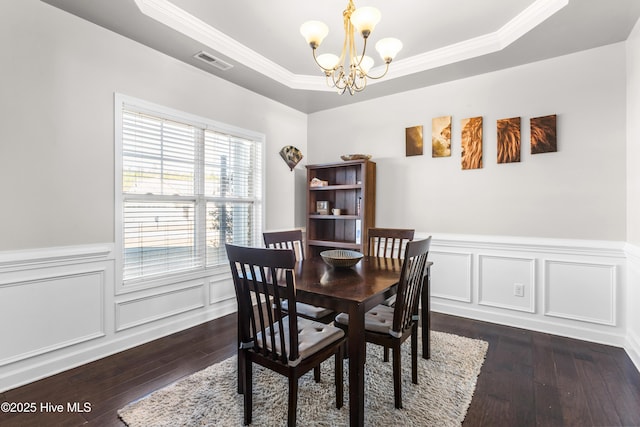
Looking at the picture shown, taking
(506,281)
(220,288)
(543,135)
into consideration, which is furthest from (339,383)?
(543,135)

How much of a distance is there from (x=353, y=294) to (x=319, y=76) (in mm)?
2875

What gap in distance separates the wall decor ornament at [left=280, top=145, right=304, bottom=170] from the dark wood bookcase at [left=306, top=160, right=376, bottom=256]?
23cm

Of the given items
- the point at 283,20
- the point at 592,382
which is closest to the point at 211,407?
the point at 592,382

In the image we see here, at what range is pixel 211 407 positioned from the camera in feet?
5.96

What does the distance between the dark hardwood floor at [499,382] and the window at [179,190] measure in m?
0.72

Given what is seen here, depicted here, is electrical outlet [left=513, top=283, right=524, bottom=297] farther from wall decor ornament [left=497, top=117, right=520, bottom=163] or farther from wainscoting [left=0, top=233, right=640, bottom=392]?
wall decor ornament [left=497, top=117, right=520, bottom=163]

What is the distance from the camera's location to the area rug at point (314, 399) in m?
1.71

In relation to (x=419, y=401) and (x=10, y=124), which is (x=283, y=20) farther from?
(x=419, y=401)

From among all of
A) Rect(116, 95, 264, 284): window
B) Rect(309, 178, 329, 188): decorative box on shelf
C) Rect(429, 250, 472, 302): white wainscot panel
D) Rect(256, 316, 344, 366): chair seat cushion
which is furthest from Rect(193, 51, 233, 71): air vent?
Rect(429, 250, 472, 302): white wainscot panel

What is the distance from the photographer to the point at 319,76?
3.62 m

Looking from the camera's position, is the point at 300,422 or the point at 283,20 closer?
the point at 300,422

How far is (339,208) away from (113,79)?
2830 mm

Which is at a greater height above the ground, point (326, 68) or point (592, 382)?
point (326, 68)

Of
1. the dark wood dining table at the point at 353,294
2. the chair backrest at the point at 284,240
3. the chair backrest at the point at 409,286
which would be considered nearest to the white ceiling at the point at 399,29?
the chair backrest at the point at 284,240
